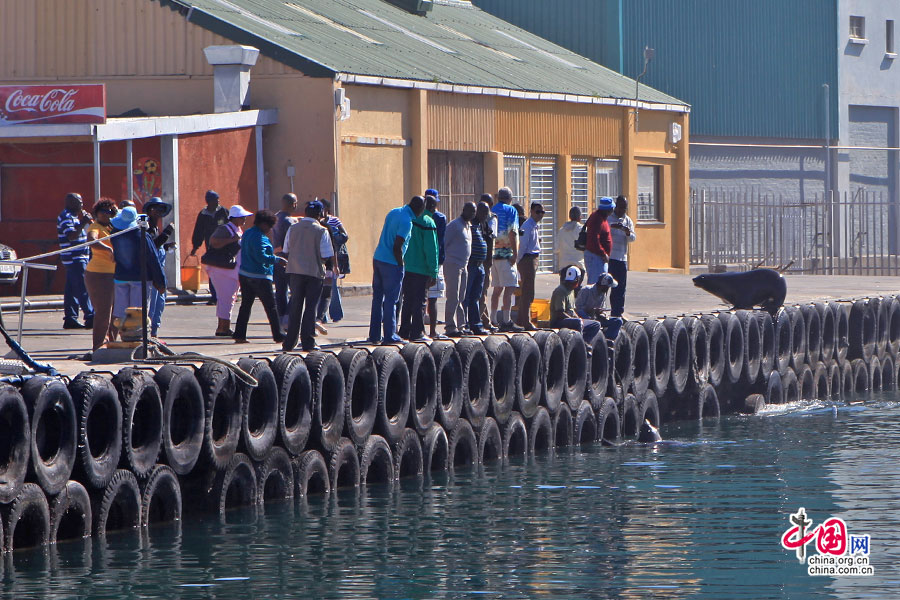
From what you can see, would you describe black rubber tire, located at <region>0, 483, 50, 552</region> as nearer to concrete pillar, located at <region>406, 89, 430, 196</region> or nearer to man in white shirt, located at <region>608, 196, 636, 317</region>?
man in white shirt, located at <region>608, 196, 636, 317</region>

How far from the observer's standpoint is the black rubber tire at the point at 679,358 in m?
24.6

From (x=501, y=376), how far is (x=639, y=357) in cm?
397

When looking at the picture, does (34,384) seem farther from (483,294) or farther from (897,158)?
(897,158)

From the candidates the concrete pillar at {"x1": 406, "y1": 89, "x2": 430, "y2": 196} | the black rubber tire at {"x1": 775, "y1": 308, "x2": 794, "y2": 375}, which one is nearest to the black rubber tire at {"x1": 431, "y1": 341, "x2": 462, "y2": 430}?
the black rubber tire at {"x1": 775, "y1": 308, "x2": 794, "y2": 375}

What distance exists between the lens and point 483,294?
21.0 meters

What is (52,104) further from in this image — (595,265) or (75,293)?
(595,265)

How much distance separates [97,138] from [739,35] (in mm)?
26330

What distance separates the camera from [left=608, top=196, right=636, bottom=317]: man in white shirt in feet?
75.6

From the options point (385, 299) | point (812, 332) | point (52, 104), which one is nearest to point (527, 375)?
point (385, 299)

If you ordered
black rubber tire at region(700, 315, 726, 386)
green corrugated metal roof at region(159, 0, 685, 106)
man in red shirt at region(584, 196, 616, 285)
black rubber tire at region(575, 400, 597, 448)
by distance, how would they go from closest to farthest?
black rubber tire at region(575, 400, 597, 448)
man in red shirt at region(584, 196, 616, 285)
black rubber tire at region(700, 315, 726, 386)
green corrugated metal roof at region(159, 0, 685, 106)

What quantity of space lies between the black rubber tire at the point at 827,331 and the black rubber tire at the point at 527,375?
1002cm

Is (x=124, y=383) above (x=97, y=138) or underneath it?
underneath

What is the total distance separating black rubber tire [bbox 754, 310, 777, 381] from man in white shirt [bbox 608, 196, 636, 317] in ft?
15.0

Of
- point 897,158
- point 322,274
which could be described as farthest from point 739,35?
point 322,274
